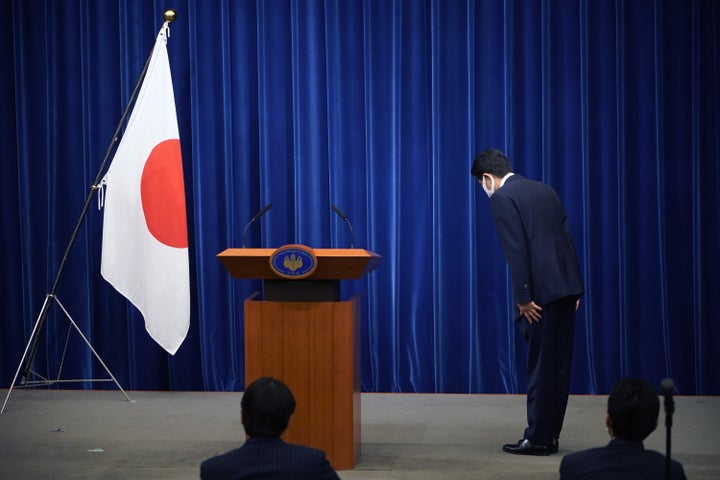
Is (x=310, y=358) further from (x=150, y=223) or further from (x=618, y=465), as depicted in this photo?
(x=150, y=223)

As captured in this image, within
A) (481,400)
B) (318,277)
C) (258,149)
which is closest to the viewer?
(318,277)

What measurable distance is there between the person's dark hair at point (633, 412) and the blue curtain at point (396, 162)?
3.55 metres

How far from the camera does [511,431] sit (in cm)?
450

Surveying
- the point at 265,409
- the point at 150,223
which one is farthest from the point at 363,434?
the point at 265,409

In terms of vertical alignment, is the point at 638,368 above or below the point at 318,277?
below

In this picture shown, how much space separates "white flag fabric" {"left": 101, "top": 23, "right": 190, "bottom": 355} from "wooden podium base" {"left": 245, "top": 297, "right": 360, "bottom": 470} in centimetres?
187

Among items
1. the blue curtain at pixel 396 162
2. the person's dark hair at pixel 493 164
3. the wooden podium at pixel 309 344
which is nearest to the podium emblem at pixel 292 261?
the wooden podium at pixel 309 344

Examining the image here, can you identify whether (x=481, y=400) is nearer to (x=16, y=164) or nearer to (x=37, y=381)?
(x=37, y=381)

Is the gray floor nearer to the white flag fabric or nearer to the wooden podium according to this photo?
the wooden podium

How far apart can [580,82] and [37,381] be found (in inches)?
142

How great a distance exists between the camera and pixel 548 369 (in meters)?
3.90

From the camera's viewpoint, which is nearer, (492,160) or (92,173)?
(492,160)

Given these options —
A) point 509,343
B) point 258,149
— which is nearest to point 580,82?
point 509,343

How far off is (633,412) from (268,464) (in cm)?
74
